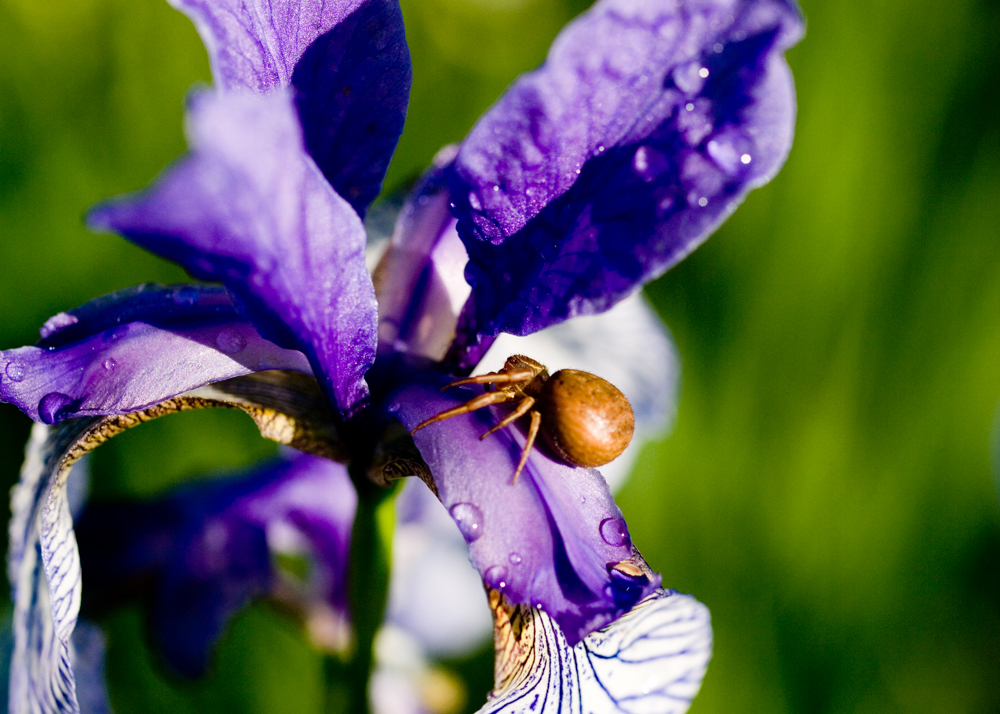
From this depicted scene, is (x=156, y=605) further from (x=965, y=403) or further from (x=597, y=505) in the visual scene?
(x=965, y=403)

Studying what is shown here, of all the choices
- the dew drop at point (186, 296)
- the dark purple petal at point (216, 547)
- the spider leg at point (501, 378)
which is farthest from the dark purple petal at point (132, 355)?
the dark purple petal at point (216, 547)

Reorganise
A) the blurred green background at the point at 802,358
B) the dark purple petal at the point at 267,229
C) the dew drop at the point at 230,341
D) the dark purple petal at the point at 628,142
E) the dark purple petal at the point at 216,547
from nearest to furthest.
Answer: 1. the dark purple petal at the point at 267,229
2. the dark purple petal at the point at 628,142
3. the dew drop at the point at 230,341
4. the dark purple petal at the point at 216,547
5. the blurred green background at the point at 802,358

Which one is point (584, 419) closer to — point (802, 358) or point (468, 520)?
point (468, 520)

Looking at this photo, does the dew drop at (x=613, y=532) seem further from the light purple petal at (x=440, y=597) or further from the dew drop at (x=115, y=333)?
the light purple petal at (x=440, y=597)

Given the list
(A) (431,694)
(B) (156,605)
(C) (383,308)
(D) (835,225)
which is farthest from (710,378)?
(B) (156,605)

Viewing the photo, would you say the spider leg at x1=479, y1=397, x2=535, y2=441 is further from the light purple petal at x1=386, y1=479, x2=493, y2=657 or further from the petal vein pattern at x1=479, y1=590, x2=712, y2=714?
the light purple petal at x1=386, y1=479, x2=493, y2=657

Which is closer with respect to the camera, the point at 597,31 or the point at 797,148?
the point at 597,31

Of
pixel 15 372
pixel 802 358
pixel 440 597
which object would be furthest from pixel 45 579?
pixel 802 358

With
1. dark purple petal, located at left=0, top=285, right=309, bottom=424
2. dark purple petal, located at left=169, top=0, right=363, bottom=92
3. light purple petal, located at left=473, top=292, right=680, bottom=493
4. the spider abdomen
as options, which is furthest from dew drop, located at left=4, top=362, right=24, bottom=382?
light purple petal, located at left=473, top=292, right=680, bottom=493
